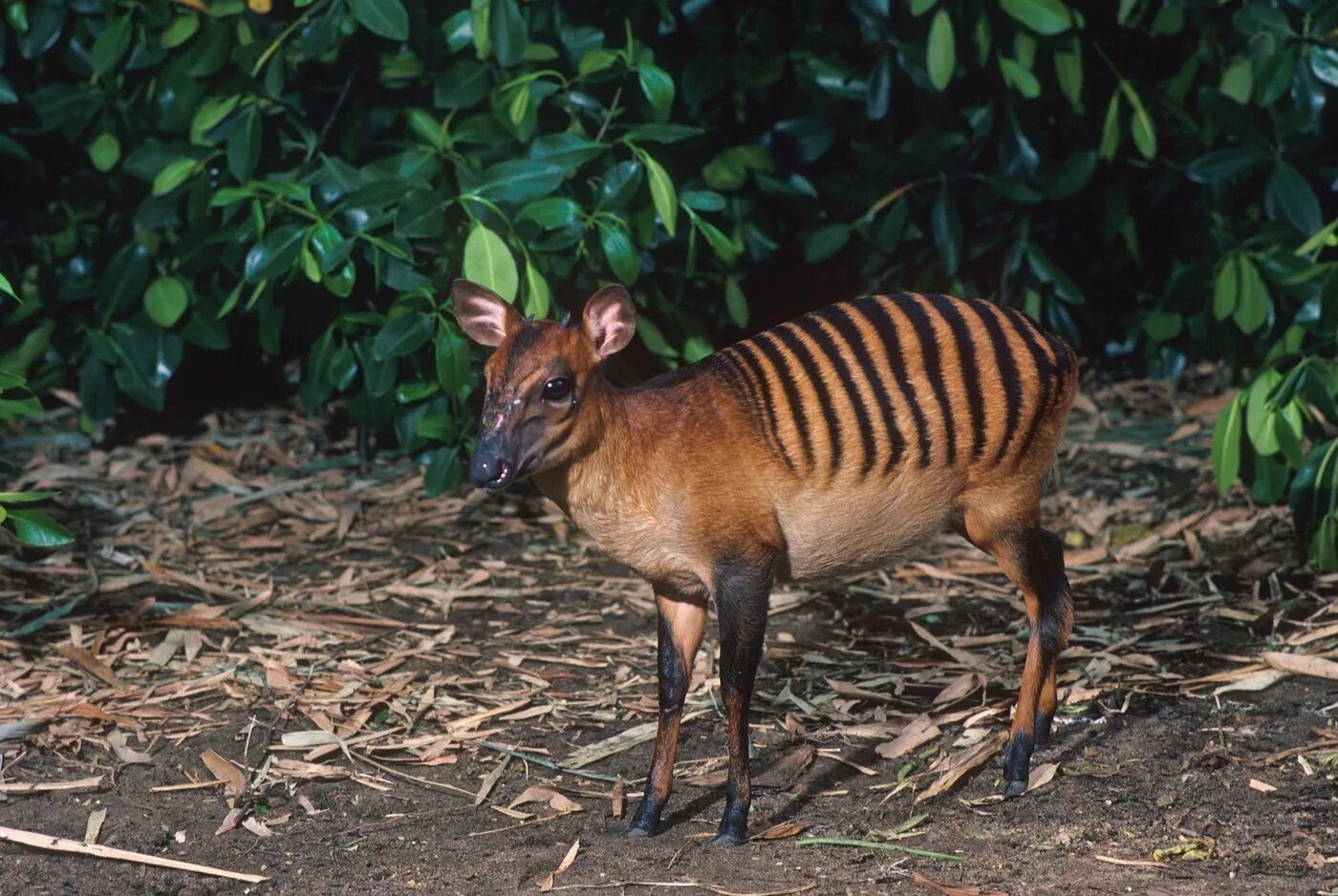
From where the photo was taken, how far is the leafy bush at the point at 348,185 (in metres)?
5.83

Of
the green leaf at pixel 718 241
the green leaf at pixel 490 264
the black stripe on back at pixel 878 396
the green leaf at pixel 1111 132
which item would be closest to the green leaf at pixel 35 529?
the green leaf at pixel 490 264

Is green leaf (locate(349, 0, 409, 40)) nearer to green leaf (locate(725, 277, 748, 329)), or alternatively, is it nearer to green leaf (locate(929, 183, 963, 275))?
green leaf (locate(725, 277, 748, 329))

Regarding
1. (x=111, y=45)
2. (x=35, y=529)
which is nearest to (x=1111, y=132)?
(x=111, y=45)

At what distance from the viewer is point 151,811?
14.9 feet

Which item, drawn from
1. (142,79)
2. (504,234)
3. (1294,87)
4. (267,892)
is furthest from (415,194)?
(1294,87)

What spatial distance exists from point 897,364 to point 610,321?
0.88m

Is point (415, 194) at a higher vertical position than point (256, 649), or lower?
higher

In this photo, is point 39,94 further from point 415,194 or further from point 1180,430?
point 1180,430

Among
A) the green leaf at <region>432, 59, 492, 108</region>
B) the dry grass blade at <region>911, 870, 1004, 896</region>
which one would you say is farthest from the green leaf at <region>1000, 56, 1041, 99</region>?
the dry grass blade at <region>911, 870, 1004, 896</region>

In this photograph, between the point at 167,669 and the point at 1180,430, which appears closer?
the point at 167,669

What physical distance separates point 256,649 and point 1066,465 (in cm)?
403

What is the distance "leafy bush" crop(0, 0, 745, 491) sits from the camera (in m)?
5.83

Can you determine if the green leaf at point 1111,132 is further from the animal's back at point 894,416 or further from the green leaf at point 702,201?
the animal's back at point 894,416

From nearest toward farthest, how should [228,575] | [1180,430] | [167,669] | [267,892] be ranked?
[267,892]
[167,669]
[228,575]
[1180,430]
